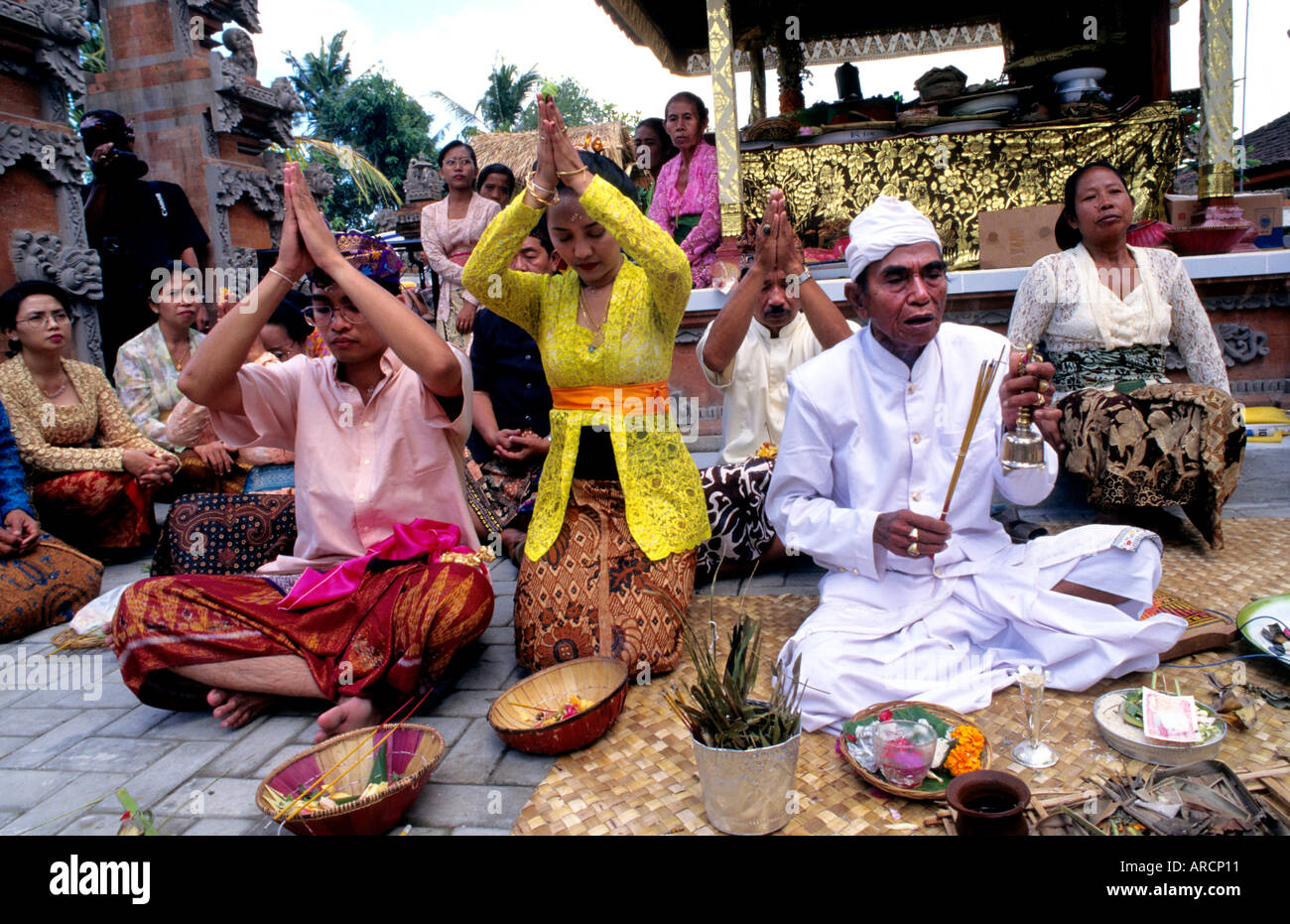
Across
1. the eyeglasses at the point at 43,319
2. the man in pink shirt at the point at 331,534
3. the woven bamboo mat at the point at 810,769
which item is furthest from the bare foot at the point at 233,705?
the eyeglasses at the point at 43,319

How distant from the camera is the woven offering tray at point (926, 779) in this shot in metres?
2.37

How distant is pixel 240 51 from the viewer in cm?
917

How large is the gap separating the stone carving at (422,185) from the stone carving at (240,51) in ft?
29.1

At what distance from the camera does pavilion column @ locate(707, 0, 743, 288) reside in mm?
6684

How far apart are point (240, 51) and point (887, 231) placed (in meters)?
8.92

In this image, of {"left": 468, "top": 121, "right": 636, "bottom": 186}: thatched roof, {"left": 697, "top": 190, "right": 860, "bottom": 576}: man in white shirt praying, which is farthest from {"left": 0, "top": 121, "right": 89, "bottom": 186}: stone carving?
{"left": 468, "top": 121, "right": 636, "bottom": 186}: thatched roof

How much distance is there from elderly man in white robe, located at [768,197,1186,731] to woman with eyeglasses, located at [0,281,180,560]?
4316 millimetres

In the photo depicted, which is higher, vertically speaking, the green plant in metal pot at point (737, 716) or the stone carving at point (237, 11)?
the stone carving at point (237, 11)

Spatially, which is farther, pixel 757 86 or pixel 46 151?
pixel 757 86

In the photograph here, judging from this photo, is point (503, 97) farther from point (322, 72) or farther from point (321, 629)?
point (321, 629)

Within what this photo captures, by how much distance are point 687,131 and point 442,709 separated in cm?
561

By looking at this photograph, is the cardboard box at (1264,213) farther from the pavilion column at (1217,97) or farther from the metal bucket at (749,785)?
the metal bucket at (749,785)

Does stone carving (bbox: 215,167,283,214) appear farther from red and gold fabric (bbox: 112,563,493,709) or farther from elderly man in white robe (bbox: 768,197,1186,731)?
elderly man in white robe (bbox: 768,197,1186,731)

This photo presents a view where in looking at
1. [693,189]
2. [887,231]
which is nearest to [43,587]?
[887,231]
